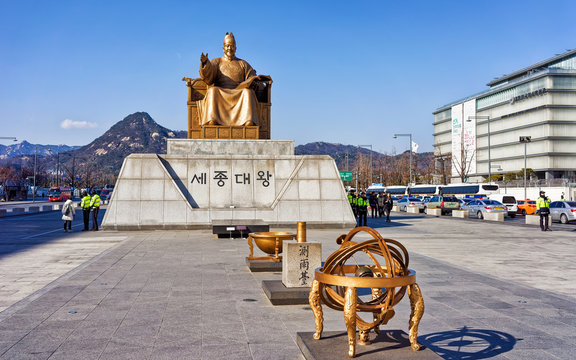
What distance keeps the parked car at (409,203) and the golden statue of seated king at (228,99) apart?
81.9ft

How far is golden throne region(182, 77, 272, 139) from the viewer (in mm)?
21906

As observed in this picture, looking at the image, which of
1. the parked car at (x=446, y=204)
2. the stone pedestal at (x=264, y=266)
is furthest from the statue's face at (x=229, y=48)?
the parked car at (x=446, y=204)

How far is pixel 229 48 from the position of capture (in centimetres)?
2333

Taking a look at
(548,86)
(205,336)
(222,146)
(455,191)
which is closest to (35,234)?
(222,146)

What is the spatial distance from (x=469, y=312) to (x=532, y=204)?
109ft

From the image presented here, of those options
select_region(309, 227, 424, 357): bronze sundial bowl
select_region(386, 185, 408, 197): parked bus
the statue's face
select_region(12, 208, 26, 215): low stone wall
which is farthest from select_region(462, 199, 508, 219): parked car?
select_region(12, 208, 26, 215): low stone wall

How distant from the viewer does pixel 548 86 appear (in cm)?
7356

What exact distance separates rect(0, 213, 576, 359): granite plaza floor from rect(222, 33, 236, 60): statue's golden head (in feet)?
41.4

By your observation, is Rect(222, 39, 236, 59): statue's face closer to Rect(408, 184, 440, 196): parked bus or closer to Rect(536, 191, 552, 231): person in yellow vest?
Rect(536, 191, 552, 231): person in yellow vest

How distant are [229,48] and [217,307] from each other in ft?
59.9

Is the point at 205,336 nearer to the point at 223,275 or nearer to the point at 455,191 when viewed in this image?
the point at 223,275

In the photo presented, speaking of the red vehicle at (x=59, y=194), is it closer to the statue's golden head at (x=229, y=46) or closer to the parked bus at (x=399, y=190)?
the parked bus at (x=399, y=190)

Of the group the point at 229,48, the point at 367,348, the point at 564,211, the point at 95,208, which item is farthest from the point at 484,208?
the point at 367,348

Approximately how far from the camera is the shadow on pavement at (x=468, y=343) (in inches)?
200
